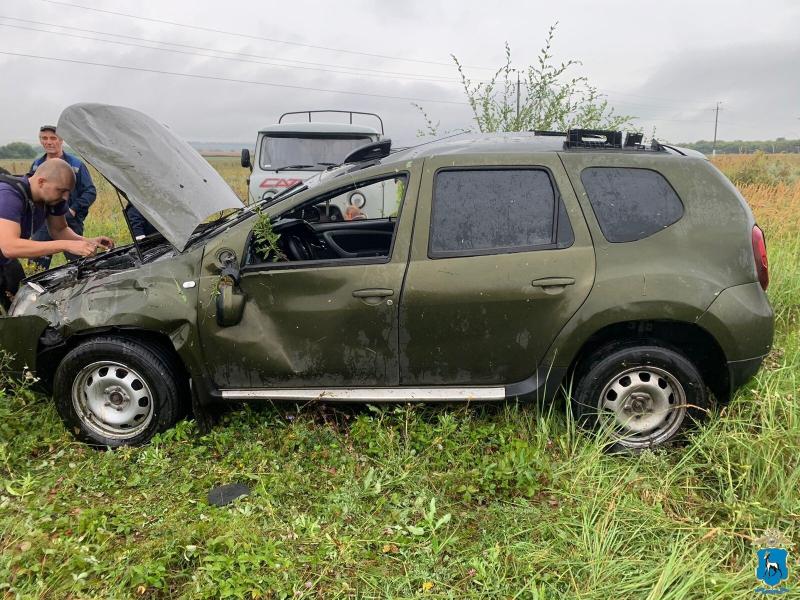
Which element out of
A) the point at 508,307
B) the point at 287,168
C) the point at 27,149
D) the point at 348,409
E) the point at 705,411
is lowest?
the point at 348,409

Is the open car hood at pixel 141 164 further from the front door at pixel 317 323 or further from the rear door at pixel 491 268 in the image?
the rear door at pixel 491 268

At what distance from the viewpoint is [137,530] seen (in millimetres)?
2678

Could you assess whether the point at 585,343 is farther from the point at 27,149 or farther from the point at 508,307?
the point at 27,149

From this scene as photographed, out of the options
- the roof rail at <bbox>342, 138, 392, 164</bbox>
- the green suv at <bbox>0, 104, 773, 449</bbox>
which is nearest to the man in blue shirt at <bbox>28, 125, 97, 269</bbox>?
the green suv at <bbox>0, 104, 773, 449</bbox>

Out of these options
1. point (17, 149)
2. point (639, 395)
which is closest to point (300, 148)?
point (639, 395)

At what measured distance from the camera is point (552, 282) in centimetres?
298

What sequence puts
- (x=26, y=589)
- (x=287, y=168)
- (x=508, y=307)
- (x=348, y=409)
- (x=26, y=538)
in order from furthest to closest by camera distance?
(x=287, y=168) → (x=348, y=409) → (x=508, y=307) → (x=26, y=538) → (x=26, y=589)

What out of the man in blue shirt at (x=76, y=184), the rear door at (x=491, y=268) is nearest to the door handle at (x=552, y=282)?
the rear door at (x=491, y=268)

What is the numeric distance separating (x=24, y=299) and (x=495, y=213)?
2.83 meters

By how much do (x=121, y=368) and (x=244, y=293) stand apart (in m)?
0.90

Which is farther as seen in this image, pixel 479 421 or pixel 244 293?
pixel 479 421

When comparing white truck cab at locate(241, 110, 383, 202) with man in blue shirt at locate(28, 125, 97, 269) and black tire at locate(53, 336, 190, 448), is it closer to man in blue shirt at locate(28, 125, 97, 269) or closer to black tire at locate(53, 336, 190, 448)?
man in blue shirt at locate(28, 125, 97, 269)

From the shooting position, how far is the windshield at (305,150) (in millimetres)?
8195

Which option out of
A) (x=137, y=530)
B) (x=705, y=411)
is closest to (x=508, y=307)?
(x=705, y=411)
